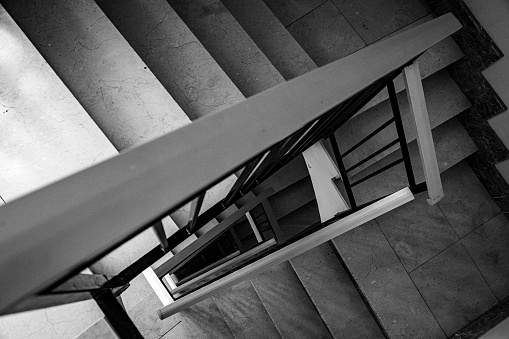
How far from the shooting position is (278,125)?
0.84m

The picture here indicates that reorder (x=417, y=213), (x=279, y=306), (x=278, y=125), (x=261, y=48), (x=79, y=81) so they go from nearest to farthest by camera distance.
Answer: (x=278, y=125), (x=79, y=81), (x=261, y=48), (x=279, y=306), (x=417, y=213)

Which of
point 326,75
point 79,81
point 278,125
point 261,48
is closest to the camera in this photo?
point 278,125

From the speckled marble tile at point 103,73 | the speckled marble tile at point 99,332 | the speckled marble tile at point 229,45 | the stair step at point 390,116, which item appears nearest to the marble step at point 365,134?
the stair step at point 390,116

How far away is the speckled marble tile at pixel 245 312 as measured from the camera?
3689 millimetres

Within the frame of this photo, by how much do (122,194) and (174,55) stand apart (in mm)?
2564

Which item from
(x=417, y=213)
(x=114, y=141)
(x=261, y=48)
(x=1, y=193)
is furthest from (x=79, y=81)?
(x=417, y=213)

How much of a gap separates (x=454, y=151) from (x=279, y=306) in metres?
2.24

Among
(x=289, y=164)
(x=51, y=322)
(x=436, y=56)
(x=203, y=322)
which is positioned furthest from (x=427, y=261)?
(x=51, y=322)

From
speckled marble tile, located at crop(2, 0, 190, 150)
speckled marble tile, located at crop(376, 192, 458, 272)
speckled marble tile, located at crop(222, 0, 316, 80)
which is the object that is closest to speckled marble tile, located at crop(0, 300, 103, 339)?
speckled marble tile, located at crop(2, 0, 190, 150)

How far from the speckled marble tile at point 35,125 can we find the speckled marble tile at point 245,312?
169 cm

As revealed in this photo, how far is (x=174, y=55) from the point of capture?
10.1ft

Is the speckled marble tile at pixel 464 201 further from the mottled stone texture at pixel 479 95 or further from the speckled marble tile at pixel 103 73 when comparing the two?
the speckled marble tile at pixel 103 73

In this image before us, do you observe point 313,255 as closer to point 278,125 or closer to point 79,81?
point 79,81

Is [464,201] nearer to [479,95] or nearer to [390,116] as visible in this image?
[479,95]
